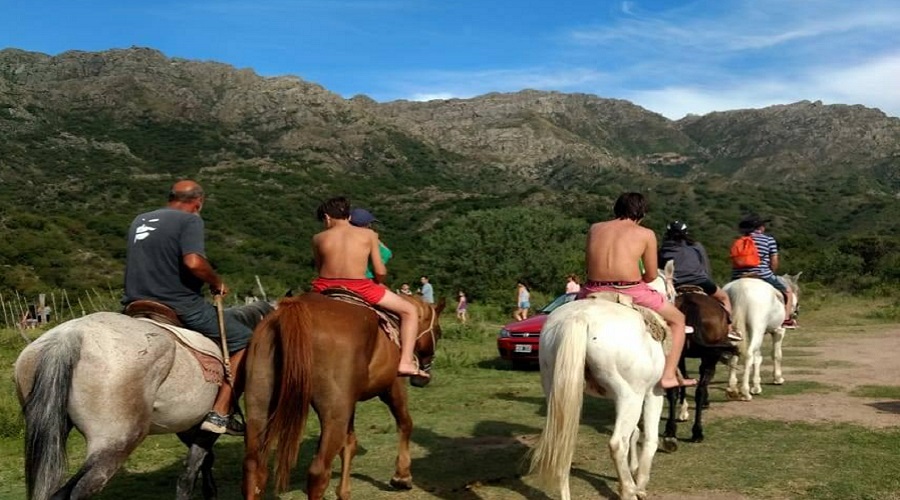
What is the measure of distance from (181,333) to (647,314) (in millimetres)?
3446

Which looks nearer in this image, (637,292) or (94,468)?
(94,468)

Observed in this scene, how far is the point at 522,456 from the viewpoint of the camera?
7.77 metres

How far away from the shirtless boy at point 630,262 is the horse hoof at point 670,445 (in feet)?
5.62

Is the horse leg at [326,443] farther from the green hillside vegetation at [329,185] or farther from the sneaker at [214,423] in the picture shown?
the green hillside vegetation at [329,185]

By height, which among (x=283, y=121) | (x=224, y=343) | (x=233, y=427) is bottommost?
(x=233, y=427)

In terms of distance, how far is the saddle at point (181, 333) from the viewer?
17.1ft

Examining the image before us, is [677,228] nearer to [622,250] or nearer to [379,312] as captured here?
[622,250]

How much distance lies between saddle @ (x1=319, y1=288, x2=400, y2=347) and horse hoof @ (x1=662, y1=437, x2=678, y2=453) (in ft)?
10.6

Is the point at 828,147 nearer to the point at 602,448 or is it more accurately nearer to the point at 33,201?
the point at 33,201

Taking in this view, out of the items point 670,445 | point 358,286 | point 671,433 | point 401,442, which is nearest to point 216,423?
point 358,286

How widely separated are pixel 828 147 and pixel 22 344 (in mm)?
203537

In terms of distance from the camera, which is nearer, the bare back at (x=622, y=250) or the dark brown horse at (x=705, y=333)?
the bare back at (x=622, y=250)

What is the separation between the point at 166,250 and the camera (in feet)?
17.3

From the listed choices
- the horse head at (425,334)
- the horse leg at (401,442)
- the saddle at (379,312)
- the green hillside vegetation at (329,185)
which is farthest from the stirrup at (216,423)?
the green hillside vegetation at (329,185)
